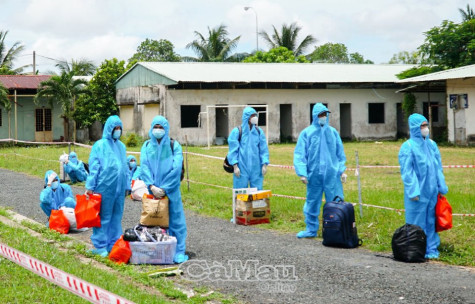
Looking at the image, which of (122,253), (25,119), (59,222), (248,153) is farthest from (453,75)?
(25,119)

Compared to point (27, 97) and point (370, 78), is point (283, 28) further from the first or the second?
point (27, 97)

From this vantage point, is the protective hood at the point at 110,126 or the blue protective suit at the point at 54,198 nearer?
the protective hood at the point at 110,126

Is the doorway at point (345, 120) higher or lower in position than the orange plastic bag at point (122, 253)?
higher

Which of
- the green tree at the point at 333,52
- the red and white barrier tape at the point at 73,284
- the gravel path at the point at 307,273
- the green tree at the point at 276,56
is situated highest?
the green tree at the point at 333,52

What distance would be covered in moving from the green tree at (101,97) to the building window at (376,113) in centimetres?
1429

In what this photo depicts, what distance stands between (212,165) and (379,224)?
10.9 metres

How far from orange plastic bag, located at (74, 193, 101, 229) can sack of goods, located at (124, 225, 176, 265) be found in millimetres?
567

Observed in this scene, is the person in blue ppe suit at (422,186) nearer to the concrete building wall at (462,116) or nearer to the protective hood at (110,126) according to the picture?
the protective hood at (110,126)

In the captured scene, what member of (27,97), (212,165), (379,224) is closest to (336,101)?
(212,165)

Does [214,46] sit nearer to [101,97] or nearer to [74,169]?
[101,97]

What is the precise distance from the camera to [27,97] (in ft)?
107

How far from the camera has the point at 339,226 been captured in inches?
308

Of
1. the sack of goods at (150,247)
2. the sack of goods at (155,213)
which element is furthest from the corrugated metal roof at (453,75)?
the sack of goods at (150,247)

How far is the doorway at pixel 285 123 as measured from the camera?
3148 cm
